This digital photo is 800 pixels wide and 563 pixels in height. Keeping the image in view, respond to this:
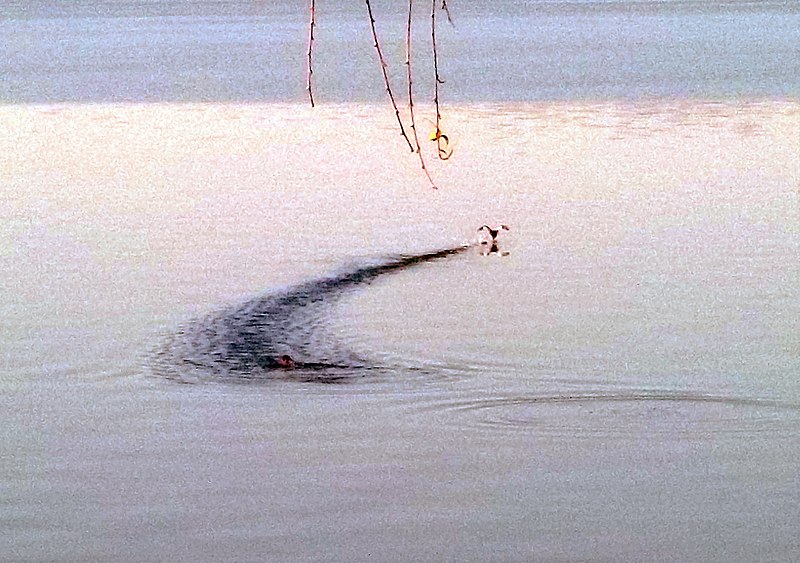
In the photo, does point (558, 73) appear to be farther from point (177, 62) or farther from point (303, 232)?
point (303, 232)

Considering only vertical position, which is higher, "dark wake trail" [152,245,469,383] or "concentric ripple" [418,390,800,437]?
"concentric ripple" [418,390,800,437]

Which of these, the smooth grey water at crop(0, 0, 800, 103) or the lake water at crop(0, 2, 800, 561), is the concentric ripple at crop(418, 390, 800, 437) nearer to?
the lake water at crop(0, 2, 800, 561)

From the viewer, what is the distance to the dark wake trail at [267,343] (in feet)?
24.3

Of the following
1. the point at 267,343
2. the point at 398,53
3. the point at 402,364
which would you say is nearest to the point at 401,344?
the point at 402,364

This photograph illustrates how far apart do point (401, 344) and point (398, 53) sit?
2066 centimetres

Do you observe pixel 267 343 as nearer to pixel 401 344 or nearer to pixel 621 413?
pixel 401 344

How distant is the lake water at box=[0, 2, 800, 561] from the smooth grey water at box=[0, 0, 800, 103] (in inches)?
168

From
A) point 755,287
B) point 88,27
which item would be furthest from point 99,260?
point 88,27

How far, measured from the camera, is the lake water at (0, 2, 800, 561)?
566 centimetres

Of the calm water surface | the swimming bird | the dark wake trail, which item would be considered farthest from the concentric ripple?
the swimming bird

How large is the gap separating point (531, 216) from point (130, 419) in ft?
16.6

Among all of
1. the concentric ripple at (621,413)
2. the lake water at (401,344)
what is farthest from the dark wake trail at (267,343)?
the concentric ripple at (621,413)

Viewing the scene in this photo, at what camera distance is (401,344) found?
25.6ft

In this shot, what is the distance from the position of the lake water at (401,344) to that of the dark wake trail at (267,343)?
0.9 inches
